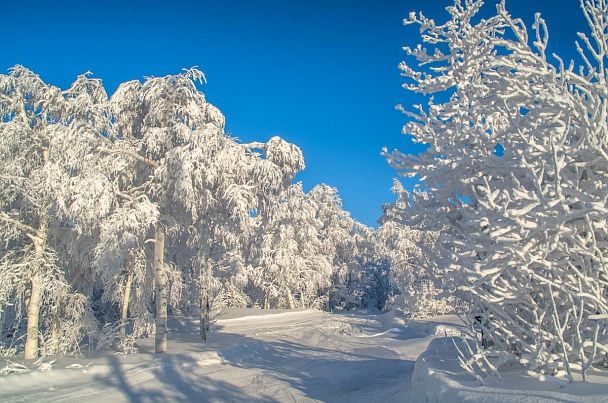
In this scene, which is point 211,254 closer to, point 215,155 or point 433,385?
point 215,155

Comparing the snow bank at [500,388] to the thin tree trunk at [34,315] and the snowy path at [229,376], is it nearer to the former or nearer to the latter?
the snowy path at [229,376]

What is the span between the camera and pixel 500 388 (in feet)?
15.2

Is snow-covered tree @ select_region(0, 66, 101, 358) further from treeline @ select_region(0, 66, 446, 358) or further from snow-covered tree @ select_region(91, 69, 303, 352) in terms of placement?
snow-covered tree @ select_region(91, 69, 303, 352)

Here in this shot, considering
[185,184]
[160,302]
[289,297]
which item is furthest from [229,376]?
[289,297]

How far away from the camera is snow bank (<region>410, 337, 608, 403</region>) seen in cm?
390

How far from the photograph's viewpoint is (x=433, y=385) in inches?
232

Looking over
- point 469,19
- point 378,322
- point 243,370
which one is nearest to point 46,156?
point 243,370

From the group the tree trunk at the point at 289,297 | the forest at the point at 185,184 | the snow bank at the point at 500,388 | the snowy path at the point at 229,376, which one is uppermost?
the forest at the point at 185,184

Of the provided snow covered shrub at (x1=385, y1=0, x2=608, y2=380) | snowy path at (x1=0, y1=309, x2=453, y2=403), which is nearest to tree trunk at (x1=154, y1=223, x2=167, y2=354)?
snowy path at (x1=0, y1=309, x2=453, y2=403)

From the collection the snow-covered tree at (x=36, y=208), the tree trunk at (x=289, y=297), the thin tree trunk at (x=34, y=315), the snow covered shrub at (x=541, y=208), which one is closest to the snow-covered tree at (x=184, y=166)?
the snow-covered tree at (x=36, y=208)

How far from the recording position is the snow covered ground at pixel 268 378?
507 centimetres

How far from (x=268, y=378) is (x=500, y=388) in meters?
6.75

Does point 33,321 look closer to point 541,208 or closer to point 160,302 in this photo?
point 160,302

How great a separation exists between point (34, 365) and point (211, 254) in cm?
685
